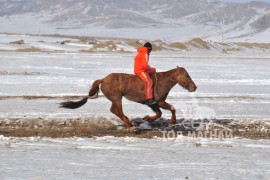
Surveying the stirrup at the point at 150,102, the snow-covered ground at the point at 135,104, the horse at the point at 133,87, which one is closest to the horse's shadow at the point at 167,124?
the horse at the point at 133,87

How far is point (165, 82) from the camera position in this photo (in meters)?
10.7

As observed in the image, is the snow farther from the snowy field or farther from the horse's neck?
the horse's neck

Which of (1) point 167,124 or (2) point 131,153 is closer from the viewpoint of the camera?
(2) point 131,153

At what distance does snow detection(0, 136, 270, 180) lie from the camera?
6.63m

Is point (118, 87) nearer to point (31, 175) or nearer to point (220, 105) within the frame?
point (31, 175)

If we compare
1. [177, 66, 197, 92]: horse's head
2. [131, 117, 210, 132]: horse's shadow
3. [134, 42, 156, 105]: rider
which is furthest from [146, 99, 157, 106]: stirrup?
[177, 66, 197, 92]: horse's head

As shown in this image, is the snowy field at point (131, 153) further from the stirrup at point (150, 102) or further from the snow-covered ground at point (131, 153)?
the stirrup at point (150, 102)

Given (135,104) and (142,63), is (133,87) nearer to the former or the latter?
(142,63)

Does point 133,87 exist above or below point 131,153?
above

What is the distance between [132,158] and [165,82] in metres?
Result: 3.28

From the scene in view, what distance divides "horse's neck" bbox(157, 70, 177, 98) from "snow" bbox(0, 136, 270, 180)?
4.42 ft

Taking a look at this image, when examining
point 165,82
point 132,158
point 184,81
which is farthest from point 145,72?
point 132,158

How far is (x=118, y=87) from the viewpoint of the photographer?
10.4 metres

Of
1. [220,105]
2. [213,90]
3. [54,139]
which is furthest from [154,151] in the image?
[213,90]
